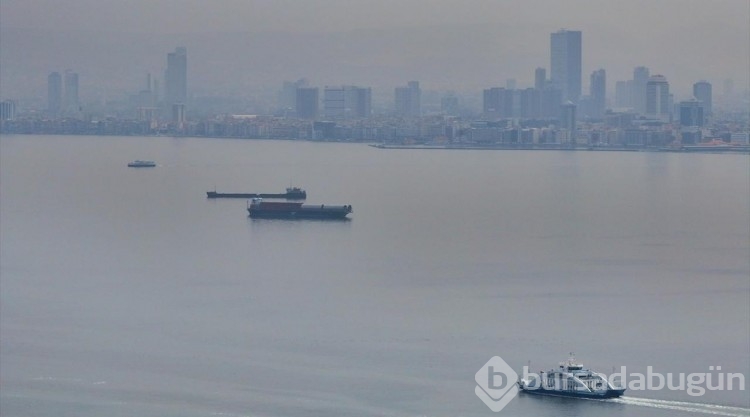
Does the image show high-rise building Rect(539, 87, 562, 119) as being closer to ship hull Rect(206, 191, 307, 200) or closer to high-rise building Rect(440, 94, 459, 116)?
high-rise building Rect(440, 94, 459, 116)

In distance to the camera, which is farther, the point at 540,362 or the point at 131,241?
the point at 131,241

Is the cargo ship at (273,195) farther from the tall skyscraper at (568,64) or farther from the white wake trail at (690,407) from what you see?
the tall skyscraper at (568,64)

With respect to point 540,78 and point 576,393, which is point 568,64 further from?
point 576,393

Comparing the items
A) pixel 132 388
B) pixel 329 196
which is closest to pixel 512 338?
pixel 132 388

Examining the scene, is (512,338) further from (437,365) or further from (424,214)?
(424,214)

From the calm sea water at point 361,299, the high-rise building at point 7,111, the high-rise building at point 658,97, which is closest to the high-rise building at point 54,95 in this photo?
the high-rise building at point 7,111

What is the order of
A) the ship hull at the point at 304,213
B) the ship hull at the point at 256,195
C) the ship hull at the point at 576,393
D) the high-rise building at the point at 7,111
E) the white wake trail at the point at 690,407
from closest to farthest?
the white wake trail at the point at 690,407 → the ship hull at the point at 576,393 → the ship hull at the point at 304,213 → the ship hull at the point at 256,195 → the high-rise building at the point at 7,111
